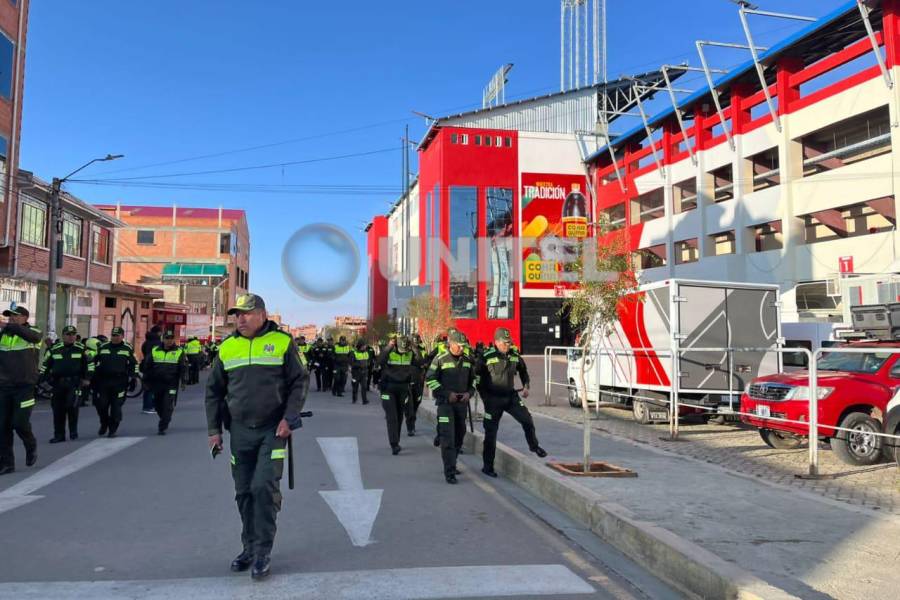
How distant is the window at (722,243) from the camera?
116 feet

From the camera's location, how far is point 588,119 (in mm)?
52875

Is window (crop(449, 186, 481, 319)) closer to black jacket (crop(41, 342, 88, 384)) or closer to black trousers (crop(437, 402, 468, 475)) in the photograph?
black jacket (crop(41, 342, 88, 384))

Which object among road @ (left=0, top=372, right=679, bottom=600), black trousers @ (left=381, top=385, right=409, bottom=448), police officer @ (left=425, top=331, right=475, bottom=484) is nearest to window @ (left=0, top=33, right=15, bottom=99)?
road @ (left=0, top=372, right=679, bottom=600)

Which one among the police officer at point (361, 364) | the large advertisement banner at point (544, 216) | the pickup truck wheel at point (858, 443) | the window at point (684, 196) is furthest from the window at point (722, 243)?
the pickup truck wheel at point (858, 443)

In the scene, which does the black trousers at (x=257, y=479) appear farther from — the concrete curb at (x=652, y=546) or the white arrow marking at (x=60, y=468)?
the white arrow marking at (x=60, y=468)

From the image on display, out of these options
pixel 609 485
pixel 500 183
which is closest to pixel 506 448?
pixel 609 485

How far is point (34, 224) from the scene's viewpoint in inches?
950

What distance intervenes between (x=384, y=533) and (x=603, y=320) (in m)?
5.91

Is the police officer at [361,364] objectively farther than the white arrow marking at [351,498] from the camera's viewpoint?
Yes

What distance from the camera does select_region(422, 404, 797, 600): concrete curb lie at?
390cm

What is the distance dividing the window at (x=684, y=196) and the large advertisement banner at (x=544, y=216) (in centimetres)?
1120

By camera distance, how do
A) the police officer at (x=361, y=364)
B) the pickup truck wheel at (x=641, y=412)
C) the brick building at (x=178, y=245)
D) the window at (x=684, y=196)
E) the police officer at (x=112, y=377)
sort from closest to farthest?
1. the police officer at (x=112, y=377)
2. the pickup truck wheel at (x=641, y=412)
3. the police officer at (x=361, y=364)
4. the window at (x=684, y=196)
5. the brick building at (x=178, y=245)

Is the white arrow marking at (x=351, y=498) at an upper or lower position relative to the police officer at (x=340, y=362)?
lower

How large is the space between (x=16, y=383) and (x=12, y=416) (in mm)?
397
